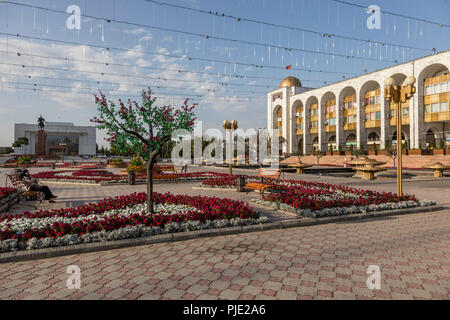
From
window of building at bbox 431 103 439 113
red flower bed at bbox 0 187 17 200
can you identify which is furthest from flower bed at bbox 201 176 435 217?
window of building at bbox 431 103 439 113

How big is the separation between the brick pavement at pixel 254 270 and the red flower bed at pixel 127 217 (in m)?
0.64

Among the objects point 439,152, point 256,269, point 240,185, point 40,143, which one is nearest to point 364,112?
point 439,152

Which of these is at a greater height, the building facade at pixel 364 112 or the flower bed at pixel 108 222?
the building facade at pixel 364 112

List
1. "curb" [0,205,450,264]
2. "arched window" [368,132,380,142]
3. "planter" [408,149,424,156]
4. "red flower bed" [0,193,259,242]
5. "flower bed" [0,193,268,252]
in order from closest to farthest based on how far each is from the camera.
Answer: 1. "curb" [0,205,450,264]
2. "flower bed" [0,193,268,252]
3. "red flower bed" [0,193,259,242]
4. "planter" [408,149,424,156]
5. "arched window" [368,132,380,142]

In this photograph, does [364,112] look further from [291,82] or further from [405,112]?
[291,82]

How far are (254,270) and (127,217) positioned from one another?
306 centimetres

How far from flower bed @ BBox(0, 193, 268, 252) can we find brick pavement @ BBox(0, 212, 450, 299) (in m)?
0.40

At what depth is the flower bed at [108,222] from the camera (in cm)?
453

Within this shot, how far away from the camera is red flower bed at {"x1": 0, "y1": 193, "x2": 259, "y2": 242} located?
472cm

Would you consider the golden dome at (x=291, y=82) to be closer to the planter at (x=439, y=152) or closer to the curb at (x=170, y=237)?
the planter at (x=439, y=152)

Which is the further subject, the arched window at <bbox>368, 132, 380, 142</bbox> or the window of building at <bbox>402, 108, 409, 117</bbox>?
the arched window at <bbox>368, 132, 380, 142</bbox>

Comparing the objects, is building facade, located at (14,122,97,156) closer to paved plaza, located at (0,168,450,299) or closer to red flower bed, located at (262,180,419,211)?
red flower bed, located at (262,180,419,211)

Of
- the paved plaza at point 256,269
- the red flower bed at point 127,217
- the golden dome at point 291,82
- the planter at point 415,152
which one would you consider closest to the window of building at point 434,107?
the planter at point 415,152

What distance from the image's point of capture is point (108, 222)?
512cm
